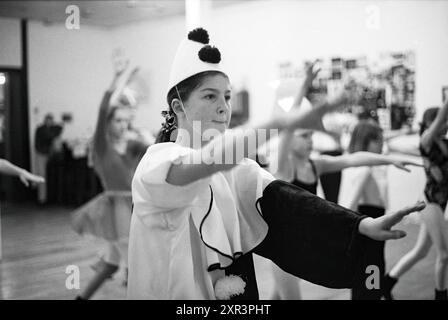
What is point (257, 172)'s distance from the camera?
1104 millimetres

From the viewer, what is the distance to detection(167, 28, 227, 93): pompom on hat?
982mm

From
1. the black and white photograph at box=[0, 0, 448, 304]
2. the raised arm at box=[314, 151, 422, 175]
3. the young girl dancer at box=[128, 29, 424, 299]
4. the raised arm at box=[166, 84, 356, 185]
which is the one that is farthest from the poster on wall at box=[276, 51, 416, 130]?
the raised arm at box=[166, 84, 356, 185]

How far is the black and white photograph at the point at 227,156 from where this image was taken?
0.99 metres

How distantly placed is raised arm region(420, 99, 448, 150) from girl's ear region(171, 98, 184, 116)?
4.45 ft

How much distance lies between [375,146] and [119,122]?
4.54 feet

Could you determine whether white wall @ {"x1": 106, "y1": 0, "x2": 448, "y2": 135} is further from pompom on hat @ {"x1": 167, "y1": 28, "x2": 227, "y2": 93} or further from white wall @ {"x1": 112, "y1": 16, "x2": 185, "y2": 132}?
pompom on hat @ {"x1": 167, "y1": 28, "x2": 227, "y2": 93}

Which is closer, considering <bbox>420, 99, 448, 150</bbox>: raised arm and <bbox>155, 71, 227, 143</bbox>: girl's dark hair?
<bbox>155, 71, 227, 143</bbox>: girl's dark hair

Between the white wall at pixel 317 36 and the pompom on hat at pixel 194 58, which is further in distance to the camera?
the white wall at pixel 317 36

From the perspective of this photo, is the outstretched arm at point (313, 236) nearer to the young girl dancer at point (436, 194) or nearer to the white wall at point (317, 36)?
the young girl dancer at point (436, 194)

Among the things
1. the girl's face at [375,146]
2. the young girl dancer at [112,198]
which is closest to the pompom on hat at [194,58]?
the young girl dancer at [112,198]

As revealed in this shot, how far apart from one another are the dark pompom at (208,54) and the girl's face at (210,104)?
1.3 inches

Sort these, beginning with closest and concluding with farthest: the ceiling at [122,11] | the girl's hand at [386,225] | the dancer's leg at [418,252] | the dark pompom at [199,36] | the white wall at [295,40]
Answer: the girl's hand at [386,225] < the dark pompom at [199,36] < the ceiling at [122,11] < the dancer's leg at [418,252] < the white wall at [295,40]

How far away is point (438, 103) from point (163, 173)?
480cm

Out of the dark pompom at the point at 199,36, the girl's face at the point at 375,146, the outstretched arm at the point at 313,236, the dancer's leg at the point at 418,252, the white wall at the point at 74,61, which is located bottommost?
the dancer's leg at the point at 418,252
